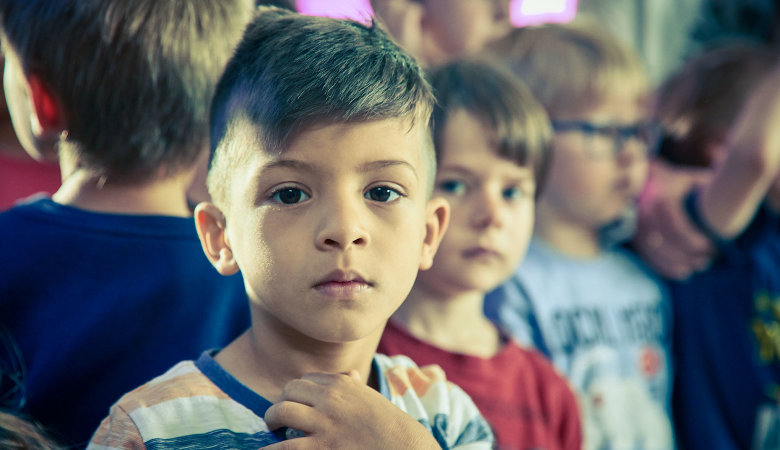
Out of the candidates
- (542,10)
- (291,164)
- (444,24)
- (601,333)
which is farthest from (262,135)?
(542,10)

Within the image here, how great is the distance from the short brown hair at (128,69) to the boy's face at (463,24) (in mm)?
625

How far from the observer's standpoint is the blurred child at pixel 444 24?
140 cm

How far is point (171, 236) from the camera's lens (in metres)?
0.95

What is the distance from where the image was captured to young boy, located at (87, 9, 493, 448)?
0.72 meters

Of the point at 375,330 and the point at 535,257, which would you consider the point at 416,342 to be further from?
the point at 535,257

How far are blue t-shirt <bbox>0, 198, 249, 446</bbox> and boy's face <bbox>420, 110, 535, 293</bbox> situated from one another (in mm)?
374

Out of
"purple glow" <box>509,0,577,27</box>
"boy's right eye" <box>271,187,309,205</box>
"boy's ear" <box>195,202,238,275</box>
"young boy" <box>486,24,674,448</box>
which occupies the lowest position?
"young boy" <box>486,24,674,448</box>

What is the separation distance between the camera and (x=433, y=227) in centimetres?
87

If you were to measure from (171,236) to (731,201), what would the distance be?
1282 mm

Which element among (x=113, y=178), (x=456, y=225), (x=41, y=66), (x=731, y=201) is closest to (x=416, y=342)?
(x=456, y=225)

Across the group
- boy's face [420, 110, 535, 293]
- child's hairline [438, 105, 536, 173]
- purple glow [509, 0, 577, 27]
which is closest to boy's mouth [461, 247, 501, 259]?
boy's face [420, 110, 535, 293]

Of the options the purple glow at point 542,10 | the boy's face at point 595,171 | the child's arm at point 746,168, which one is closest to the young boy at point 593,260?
the boy's face at point 595,171

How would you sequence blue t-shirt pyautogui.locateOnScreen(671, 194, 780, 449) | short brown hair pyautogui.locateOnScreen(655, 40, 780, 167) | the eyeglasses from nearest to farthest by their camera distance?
the eyeglasses → blue t-shirt pyautogui.locateOnScreen(671, 194, 780, 449) → short brown hair pyautogui.locateOnScreen(655, 40, 780, 167)

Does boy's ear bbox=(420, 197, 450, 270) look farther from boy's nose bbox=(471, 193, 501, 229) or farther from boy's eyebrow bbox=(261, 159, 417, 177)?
boy's nose bbox=(471, 193, 501, 229)
